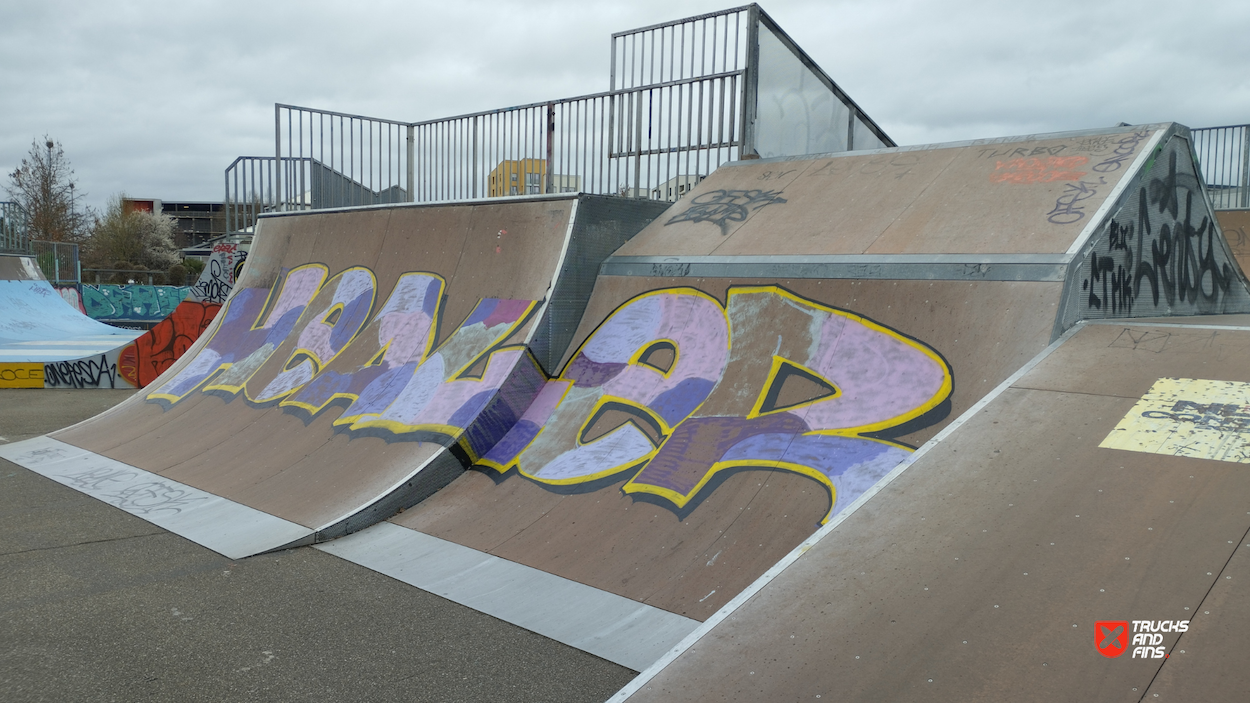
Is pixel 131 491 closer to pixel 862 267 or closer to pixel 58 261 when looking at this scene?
pixel 862 267

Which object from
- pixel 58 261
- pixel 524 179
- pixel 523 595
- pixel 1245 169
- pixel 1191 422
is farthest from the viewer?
pixel 58 261

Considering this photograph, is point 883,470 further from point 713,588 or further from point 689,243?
point 689,243

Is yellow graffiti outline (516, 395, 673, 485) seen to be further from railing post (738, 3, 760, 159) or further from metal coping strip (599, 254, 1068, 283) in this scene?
railing post (738, 3, 760, 159)

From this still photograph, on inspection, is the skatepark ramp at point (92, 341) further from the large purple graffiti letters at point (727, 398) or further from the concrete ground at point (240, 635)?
the large purple graffiti letters at point (727, 398)

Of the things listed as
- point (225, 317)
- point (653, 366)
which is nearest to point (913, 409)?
point (653, 366)

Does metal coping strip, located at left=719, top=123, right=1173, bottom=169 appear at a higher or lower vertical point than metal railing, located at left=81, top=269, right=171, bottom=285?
higher

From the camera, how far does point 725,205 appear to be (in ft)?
27.5

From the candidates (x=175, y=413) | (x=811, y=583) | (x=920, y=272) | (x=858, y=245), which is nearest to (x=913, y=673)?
(x=811, y=583)

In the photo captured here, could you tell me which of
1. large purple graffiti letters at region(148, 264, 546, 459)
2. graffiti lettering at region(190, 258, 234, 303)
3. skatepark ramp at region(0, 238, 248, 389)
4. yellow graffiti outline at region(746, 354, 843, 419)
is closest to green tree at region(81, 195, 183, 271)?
skatepark ramp at region(0, 238, 248, 389)

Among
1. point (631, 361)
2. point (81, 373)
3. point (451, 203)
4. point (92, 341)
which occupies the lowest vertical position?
point (81, 373)

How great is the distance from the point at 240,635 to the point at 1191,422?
5104 mm

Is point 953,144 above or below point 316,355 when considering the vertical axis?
above

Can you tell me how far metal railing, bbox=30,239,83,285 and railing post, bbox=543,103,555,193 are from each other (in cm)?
2206

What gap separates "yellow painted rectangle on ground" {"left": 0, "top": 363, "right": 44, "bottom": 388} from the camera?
1526cm
